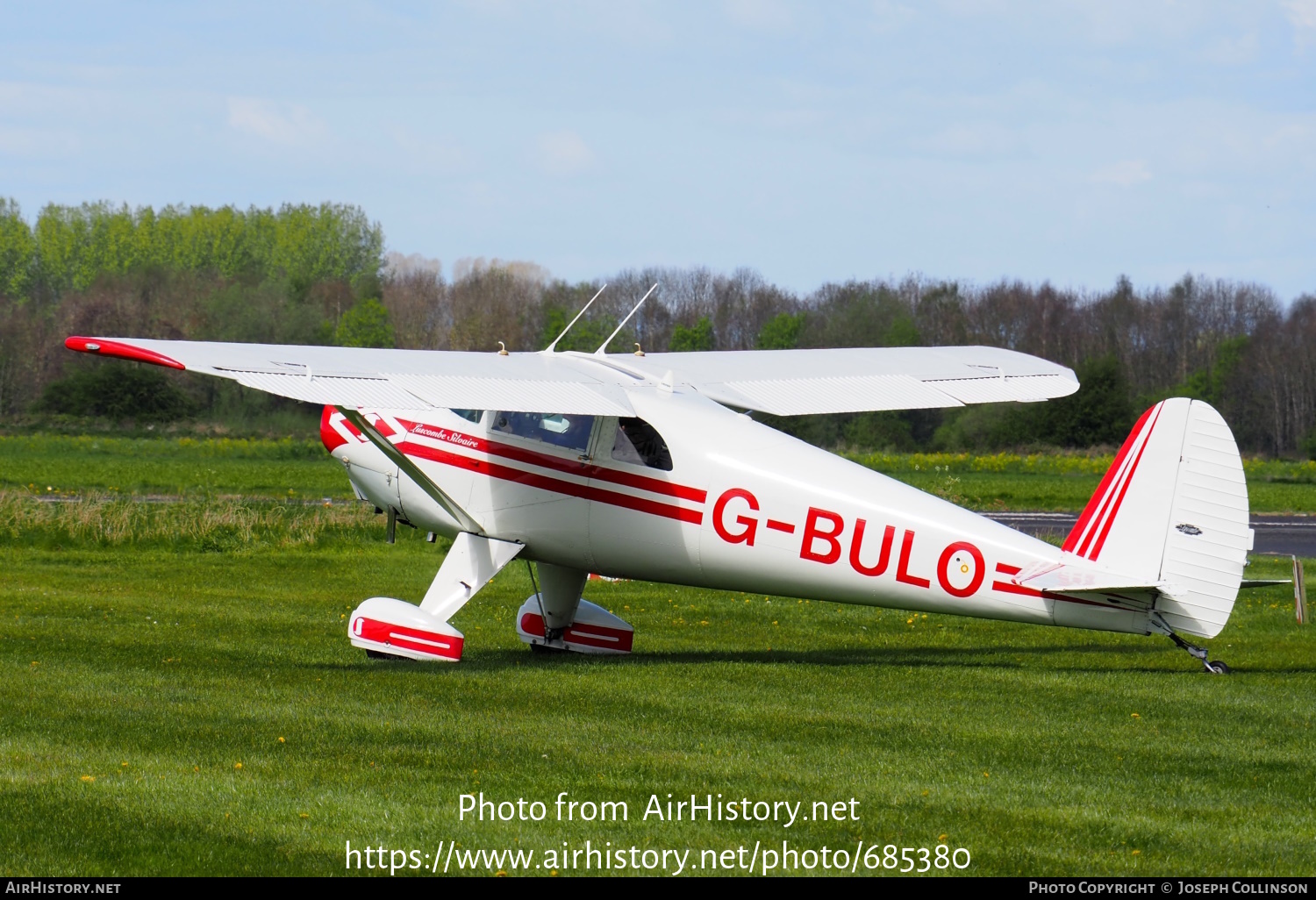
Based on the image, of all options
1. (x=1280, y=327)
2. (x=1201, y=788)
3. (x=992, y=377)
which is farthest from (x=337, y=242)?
(x=1201, y=788)

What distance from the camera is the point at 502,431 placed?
11633 millimetres

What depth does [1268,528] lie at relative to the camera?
98.8ft

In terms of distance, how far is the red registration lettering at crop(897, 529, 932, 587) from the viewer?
10539mm

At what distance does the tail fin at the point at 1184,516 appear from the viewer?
32.9 ft

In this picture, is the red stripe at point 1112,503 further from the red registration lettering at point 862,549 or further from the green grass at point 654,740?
the red registration lettering at point 862,549

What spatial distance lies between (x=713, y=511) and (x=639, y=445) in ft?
2.60

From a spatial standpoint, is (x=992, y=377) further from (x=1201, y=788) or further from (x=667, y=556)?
(x=1201, y=788)

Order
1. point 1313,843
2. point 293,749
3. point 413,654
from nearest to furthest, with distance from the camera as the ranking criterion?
point 1313,843, point 293,749, point 413,654

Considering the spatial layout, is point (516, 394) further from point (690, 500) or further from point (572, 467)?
point (690, 500)

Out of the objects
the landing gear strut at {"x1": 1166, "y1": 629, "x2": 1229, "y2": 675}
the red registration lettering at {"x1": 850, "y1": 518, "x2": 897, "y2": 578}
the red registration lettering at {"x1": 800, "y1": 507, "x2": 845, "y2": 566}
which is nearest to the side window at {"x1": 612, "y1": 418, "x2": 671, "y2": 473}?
the red registration lettering at {"x1": 800, "y1": 507, "x2": 845, "y2": 566}

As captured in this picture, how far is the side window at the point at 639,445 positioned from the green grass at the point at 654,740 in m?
1.62

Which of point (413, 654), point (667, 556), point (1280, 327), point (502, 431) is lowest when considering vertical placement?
point (413, 654)

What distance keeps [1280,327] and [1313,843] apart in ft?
229

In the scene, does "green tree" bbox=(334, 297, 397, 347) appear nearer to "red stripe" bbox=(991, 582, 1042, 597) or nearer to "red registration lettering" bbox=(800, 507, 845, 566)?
"red registration lettering" bbox=(800, 507, 845, 566)
